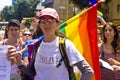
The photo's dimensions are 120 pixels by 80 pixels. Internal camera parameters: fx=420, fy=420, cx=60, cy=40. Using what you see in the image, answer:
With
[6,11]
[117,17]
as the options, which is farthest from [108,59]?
[6,11]

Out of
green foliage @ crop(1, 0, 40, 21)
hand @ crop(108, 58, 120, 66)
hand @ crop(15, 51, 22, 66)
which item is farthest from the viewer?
green foliage @ crop(1, 0, 40, 21)

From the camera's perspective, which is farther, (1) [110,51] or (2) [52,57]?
(1) [110,51]

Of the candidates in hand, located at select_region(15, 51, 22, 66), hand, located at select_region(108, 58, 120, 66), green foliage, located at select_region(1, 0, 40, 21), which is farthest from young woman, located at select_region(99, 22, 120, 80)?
green foliage, located at select_region(1, 0, 40, 21)

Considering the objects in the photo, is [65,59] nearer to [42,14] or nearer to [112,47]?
[42,14]

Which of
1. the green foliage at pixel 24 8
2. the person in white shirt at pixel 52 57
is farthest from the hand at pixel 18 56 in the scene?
the green foliage at pixel 24 8

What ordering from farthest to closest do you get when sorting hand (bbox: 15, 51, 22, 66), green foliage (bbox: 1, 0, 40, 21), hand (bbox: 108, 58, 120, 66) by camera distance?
green foliage (bbox: 1, 0, 40, 21), hand (bbox: 108, 58, 120, 66), hand (bbox: 15, 51, 22, 66)

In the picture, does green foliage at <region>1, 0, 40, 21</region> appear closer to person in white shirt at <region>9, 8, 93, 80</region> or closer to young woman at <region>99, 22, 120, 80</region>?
young woman at <region>99, 22, 120, 80</region>

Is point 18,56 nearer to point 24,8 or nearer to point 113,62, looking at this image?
point 113,62

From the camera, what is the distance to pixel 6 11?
108 meters

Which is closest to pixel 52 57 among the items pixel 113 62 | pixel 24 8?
pixel 113 62

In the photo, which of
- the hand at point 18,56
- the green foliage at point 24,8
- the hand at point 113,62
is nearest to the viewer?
the hand at point 18,56

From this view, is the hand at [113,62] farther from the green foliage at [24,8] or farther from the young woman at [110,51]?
the green foliage at [24,8]

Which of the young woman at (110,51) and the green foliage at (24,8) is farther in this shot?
the green foliage at (24,8)

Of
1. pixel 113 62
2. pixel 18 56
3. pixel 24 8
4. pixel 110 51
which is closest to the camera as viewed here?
pixel 18 56
